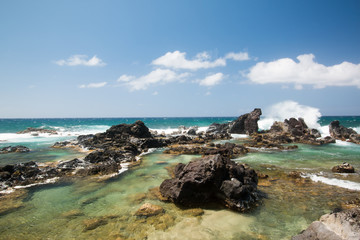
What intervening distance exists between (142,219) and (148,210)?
2.16ft

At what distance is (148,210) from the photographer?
353 inches

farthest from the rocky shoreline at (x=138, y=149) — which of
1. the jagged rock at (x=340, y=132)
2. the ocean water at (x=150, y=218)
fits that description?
the ocean water at (x=150, y=218)

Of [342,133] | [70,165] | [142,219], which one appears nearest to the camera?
[142,219]

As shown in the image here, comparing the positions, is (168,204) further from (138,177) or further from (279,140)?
(279,140)

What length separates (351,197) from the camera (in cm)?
1051

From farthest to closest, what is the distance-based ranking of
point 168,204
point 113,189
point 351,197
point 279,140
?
point 279,140, point 113,189, point 351,197, point 168,204

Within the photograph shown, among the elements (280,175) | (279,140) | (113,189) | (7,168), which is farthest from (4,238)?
(279,140)

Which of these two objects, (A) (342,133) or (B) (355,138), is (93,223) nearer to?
(B) (355,138)

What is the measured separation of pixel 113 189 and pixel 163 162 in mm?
8362

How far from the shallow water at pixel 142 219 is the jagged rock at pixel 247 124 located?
39885 mm

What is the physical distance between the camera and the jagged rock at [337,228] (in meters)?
5.09

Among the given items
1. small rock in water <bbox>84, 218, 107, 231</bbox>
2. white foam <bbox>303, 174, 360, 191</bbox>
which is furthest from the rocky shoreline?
white foam <bbox>303, 174, 360, 191</bbox>

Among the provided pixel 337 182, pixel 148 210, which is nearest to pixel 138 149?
pixel 148 210

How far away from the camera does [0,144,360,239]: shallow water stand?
7387mm
